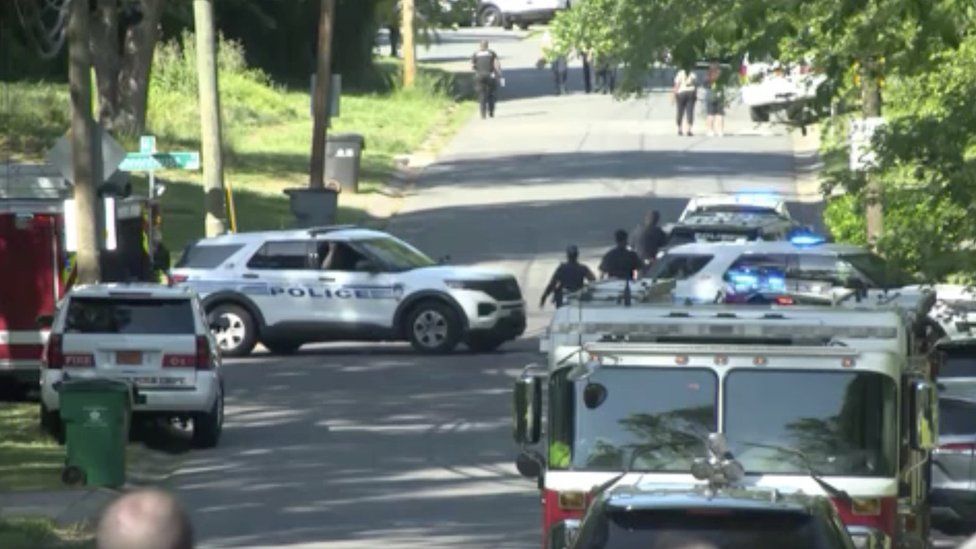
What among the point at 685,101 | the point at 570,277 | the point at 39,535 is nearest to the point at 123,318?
the point at 39,535

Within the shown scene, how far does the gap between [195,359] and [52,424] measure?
5.73 feet

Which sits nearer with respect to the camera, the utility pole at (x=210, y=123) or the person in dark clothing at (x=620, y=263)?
the person in dark clothing at (x=620, y=263)

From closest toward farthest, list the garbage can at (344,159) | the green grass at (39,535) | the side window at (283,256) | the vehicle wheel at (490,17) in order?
the green grass at (39,535) → the side window at (283,256) → the garbage can at (344,159) → the vehicle wheel at (490,17)

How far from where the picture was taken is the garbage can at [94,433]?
1994 centimetres

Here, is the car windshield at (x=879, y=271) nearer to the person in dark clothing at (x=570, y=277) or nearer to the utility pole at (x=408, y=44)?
the person in dark clothing at (x=570, y=277)

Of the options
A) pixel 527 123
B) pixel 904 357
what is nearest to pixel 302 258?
pixel 904 357

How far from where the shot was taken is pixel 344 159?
4469cm

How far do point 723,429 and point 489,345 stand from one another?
18.7 meters

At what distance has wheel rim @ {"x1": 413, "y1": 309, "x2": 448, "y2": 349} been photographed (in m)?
29.5

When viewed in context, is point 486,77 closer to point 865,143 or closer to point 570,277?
point 570,277

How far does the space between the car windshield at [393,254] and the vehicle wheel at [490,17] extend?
60.4 meters

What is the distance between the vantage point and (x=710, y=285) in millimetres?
21547

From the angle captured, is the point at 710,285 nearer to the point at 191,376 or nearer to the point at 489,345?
the point at 191,376

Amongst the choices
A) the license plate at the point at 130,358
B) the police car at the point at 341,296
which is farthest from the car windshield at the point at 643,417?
the police car at the point at 341,296
